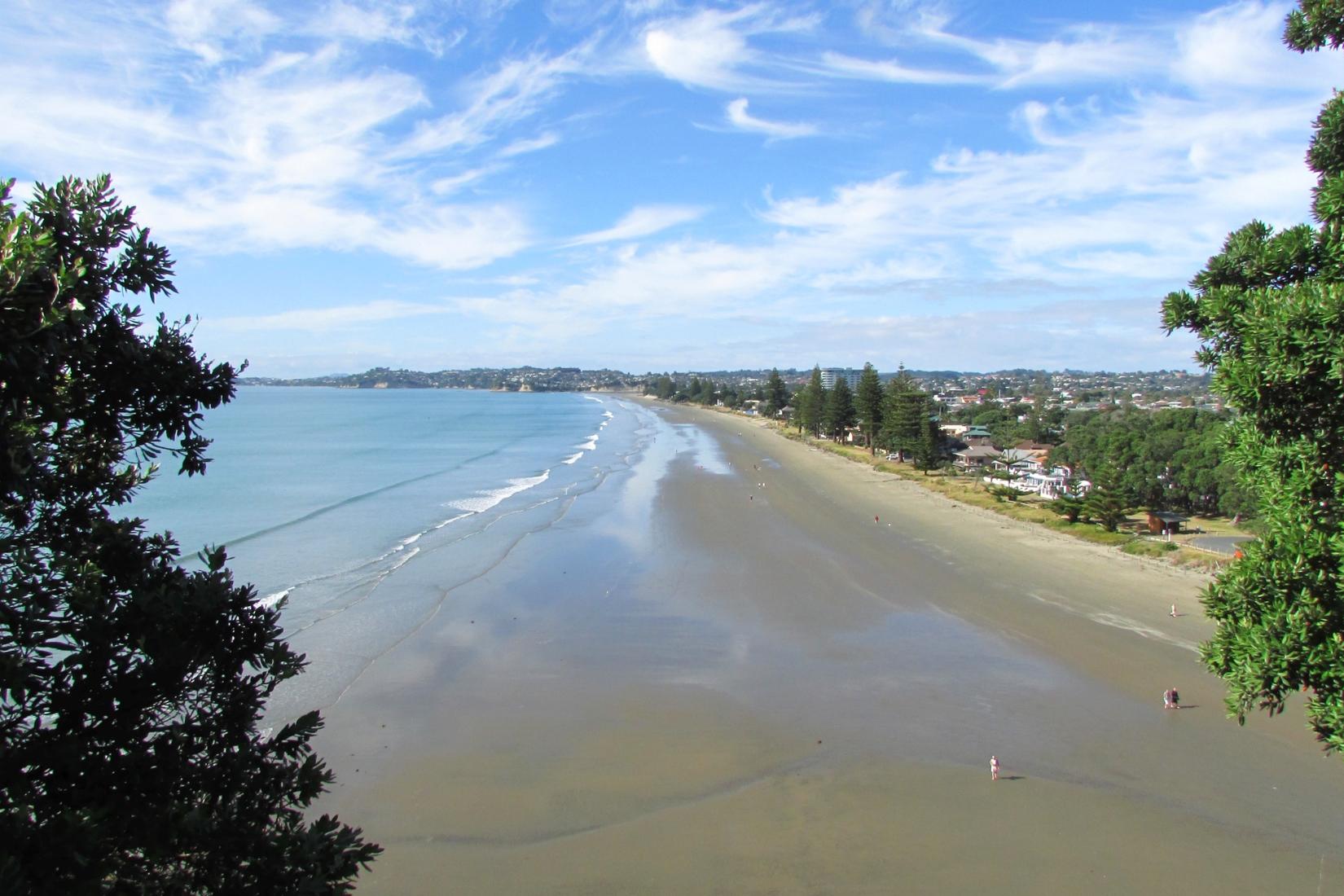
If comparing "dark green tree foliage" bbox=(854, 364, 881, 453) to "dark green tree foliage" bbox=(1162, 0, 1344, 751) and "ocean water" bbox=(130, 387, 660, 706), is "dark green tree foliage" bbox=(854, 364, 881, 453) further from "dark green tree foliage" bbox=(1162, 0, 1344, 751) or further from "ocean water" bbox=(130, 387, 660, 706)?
"dark green tree foliage" bbox=(1162, 0, 1344, 751)

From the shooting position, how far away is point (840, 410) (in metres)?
68.8

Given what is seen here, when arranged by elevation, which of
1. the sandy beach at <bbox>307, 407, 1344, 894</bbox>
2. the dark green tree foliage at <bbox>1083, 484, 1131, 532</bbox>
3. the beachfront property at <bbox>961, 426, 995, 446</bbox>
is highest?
the beachfront property at <bbox>961, 426, 995, 446</bbox>

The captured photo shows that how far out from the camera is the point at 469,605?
18.3m

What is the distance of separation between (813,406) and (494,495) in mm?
45830

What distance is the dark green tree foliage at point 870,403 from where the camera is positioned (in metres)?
58.7

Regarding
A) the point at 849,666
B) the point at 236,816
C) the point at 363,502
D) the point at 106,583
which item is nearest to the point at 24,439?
the point at 106,583

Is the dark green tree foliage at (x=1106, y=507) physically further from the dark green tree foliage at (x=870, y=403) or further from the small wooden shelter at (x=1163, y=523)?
the dark green tree foliage at (x=870, y=403)

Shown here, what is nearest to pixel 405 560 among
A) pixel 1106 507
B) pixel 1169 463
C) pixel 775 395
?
pixel 1106 507

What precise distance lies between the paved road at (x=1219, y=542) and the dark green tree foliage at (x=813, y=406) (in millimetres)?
43022

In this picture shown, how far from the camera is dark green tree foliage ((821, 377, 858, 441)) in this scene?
2717 inches

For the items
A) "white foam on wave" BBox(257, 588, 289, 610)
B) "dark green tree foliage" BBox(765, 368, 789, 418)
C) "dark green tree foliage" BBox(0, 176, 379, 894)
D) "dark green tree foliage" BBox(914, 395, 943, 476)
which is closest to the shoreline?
"dark green tree foliage" BBox(914, 395, 943, 476)

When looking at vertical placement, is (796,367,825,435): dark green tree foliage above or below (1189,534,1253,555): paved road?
above

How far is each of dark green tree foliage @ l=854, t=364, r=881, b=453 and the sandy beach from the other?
37.6 metres

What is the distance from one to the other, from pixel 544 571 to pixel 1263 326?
1891 cm
